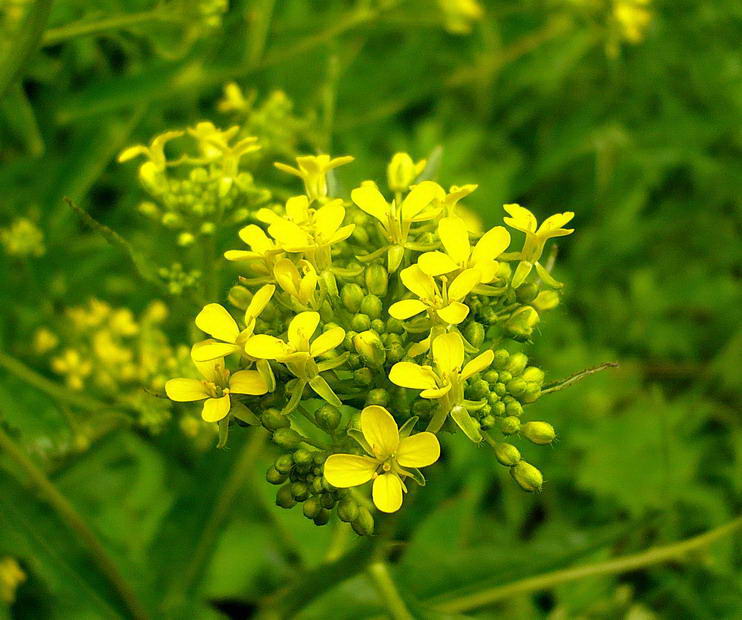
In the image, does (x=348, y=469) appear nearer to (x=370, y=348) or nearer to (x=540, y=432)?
(x=370, y=348)

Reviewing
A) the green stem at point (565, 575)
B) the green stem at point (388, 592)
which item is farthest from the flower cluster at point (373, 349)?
the green stem at point (565, 575)

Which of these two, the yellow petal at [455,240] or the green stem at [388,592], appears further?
the green stem at [388,592]

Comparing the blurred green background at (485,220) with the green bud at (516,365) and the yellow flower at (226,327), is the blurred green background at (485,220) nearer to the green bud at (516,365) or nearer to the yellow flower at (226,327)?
the green bud at (516,365)

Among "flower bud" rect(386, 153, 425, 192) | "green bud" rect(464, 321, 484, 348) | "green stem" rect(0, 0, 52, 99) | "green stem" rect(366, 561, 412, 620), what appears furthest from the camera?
"green stem" rect(366, 561, 412, 620)

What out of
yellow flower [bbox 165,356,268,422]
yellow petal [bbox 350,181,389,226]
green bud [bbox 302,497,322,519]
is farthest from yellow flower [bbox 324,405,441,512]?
yellow petal [bbox 350,181,389,226]

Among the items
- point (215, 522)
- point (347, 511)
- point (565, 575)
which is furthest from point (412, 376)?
point (565, 575)

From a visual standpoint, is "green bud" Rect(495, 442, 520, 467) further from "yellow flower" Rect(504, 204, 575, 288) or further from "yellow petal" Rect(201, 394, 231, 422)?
"yellow petal" Rect(201, 394, 231, 422)

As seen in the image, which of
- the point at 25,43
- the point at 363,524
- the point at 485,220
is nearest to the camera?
the point at 363,524
